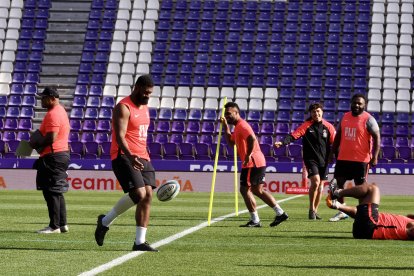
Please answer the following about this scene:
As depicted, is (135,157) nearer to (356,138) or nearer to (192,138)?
(356,138)

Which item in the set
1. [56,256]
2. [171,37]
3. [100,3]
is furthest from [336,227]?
[100,3]

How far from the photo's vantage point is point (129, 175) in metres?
10.6

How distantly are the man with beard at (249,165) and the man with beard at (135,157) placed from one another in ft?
14.4

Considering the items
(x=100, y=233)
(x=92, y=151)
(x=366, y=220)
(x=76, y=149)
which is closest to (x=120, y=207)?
(x=100, y=233)

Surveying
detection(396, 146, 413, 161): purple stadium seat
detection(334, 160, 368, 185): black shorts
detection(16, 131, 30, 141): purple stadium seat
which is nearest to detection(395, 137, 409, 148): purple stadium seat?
detection(396, 146, 413, 161): purple stadium seat

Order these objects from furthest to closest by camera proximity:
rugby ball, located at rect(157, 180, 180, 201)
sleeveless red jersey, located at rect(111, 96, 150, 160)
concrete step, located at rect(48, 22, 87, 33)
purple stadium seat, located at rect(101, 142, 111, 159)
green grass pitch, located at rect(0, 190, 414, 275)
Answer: concrete step, located at rect(48, 22, 87, 33) → purple stadium seat, located at rect(101, 142, 111, 159) → rugby ball, located at rect(157, 180, 180, 201) → sleeveless red jersey, located at rect(111, 96, 150, 160) → green grass pitch, located at rect(0, 190, 414, 275)

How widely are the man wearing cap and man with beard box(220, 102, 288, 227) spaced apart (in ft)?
9.51

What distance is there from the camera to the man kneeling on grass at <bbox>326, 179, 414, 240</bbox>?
12023 millimetres

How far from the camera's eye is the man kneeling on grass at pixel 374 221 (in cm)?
1202

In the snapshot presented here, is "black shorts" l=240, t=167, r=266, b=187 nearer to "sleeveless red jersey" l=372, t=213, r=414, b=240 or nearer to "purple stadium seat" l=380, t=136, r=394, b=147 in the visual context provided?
"sleeveless red jersey" l=372, t=213, r=414, b=240

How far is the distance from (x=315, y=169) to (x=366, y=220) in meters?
5.91

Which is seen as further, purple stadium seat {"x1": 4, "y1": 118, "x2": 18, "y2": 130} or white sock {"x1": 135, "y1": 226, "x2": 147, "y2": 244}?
purple stadium seat {"x1": 4, "y1": 118, "x2": 18, "y2": 130}

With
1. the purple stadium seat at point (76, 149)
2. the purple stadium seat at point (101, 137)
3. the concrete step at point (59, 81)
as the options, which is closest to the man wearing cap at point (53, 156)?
the purple stadium seat at point (76, 149)

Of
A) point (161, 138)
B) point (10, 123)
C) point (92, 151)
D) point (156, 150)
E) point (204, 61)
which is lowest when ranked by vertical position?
point (92, 151)
